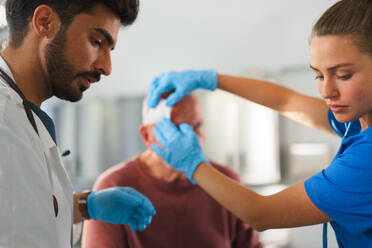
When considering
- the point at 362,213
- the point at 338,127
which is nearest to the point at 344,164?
the point at 362,213

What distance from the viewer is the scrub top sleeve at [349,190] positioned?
0.78m

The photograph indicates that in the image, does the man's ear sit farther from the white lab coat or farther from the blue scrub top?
the blue scrub top

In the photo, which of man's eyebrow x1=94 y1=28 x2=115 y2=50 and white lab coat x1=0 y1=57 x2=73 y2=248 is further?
man's eyebrow x1=94 y1=28 x2=115 y2=50

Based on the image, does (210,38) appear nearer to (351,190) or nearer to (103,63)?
(103,63)

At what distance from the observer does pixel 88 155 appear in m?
3.74

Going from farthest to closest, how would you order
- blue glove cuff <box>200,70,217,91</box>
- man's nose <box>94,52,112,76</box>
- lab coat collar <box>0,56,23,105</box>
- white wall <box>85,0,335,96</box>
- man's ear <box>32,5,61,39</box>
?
1. white wall <box>85,0,335,96</box>
2. blue glove cuff <box>200,70,217,91</box>
3. man's nose <box>94,52,112,76</box>
4. man's ear <box>32,5,61,39</box>
5. lab coat collar <box>0,56,23,105</box>

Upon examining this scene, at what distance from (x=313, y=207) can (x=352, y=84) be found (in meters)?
0.30

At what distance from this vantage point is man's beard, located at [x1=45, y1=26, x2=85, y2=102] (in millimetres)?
925

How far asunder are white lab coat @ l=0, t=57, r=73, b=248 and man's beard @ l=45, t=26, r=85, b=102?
16cm

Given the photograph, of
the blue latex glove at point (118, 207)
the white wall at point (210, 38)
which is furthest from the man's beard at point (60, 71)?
the white wall at point (210, 38)

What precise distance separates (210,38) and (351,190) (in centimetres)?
288

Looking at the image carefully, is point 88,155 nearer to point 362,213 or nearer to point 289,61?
point 289,61

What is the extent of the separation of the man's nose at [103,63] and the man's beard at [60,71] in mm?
67

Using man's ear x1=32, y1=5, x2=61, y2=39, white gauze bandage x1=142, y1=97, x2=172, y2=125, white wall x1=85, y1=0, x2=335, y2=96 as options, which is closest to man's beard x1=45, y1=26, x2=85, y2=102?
man's ear x1=32, y1=5, x2=61, y2=39
